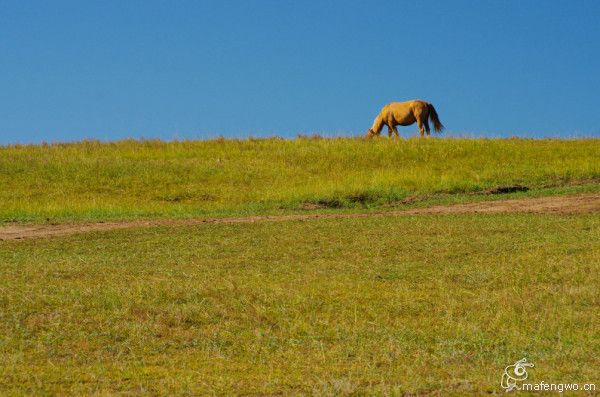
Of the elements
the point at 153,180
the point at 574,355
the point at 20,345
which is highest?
the point at 153,180

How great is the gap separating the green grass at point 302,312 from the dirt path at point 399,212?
2779 mm

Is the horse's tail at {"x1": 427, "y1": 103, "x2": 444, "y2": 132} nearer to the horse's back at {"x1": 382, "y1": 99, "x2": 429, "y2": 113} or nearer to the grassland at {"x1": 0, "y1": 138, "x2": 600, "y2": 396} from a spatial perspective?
the horse's back at {"x1": 382, "y1": 99, "x2": 429, "y2": 113}

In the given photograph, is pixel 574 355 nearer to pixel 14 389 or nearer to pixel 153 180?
pixel 14 389

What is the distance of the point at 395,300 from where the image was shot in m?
12.8

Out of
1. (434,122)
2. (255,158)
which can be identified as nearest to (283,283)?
(255,158)

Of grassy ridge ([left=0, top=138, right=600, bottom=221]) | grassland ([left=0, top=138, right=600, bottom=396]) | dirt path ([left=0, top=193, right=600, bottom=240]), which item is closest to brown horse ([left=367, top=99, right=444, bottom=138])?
grassy ridge ([left=0, top=138, right=600, bottom=221])

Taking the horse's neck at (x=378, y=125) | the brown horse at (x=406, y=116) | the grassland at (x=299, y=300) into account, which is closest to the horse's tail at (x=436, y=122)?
the brown horse at (x=406, y=116)

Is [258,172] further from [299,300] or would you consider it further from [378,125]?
[299,300]

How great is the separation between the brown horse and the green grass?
23.7 meters

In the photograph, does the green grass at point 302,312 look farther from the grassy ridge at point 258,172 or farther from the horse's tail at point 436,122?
the horse's tail at point 436,122

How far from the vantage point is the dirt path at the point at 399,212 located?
22.3 m

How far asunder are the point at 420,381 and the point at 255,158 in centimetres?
2901

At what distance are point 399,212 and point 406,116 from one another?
19169mm

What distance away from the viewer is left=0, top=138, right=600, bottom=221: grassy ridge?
94.5 feet
